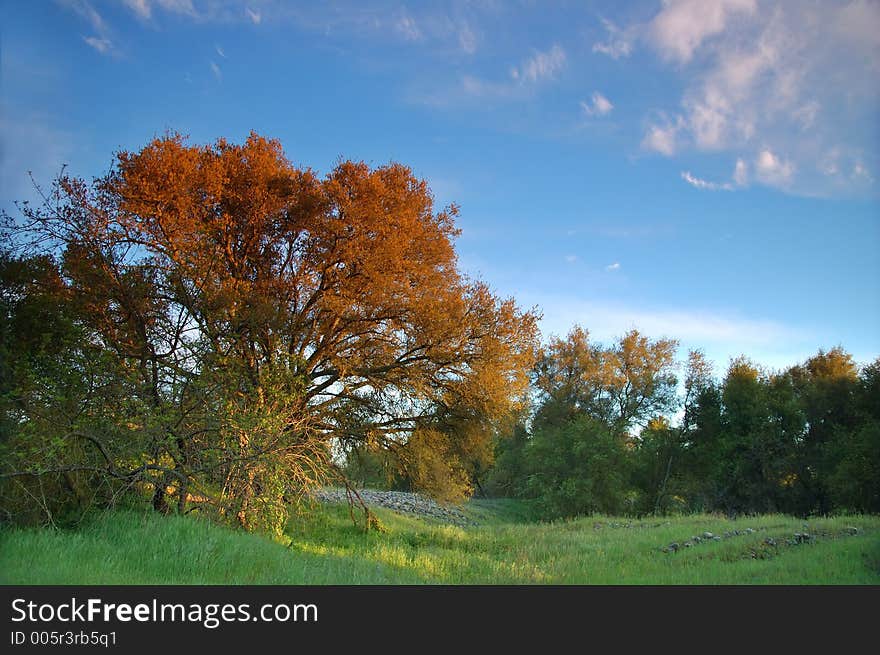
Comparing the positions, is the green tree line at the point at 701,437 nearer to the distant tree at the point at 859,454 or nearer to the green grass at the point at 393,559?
the distant tree at the point at 859,454

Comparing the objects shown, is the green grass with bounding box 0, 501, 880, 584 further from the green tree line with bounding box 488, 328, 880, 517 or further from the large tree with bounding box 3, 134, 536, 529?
the green tree line with bounding box 488, 328, 880, 517

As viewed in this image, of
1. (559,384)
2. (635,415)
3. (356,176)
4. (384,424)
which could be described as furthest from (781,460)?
(356,176)

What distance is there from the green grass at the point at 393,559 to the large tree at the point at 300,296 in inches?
107

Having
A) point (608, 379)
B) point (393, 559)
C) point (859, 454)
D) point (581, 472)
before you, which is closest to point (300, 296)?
point (393, 559)

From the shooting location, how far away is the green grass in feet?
23.1

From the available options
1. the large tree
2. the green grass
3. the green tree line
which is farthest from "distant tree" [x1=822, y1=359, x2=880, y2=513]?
the large tree

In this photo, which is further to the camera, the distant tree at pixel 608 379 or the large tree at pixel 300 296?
the distant tree at pixel 608 379

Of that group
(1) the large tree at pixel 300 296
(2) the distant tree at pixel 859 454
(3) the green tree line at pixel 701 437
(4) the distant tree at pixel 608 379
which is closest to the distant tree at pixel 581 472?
(3) the green tree line at pixel 701 437

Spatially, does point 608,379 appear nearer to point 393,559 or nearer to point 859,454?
point 859,454

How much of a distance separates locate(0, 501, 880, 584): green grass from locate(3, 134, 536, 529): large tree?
2.71 m

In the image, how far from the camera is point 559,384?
42.8 metres

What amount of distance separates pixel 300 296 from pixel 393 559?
29.4 feet

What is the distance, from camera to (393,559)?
11852mm

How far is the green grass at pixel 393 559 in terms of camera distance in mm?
7035
